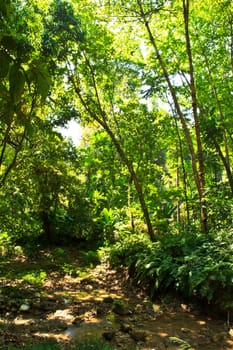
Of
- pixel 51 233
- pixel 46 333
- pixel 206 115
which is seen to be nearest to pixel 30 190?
pixel 51 233

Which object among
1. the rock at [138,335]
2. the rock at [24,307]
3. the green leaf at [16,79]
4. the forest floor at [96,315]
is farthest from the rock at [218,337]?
the green leaf at [16,79]

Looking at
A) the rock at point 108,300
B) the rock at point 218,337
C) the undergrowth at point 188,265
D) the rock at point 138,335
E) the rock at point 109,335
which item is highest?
the undergrowth at point 188,265

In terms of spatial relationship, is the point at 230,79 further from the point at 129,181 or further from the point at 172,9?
the point at 129,181

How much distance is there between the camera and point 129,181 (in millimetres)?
10469

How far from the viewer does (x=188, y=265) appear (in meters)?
5.91

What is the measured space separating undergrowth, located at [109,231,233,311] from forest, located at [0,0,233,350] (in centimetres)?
3

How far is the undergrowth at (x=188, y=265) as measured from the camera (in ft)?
17.2

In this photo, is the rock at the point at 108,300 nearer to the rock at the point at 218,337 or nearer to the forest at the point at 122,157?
the forest at the point at 122,157

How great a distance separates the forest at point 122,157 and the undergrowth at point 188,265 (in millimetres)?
26

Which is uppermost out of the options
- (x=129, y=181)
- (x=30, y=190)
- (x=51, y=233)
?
(x=129, y=181)

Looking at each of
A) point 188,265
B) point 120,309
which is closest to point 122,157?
point 188,265

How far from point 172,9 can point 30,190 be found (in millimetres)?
5903

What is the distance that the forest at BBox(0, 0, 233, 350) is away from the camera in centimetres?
605

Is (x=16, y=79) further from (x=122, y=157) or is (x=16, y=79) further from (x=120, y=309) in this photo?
(x=122, y=157)
